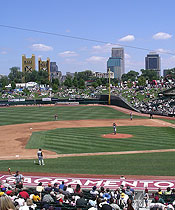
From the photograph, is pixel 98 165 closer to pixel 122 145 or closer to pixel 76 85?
pixel 122 145

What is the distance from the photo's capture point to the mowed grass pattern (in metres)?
26.8

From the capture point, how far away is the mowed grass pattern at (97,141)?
2680 centimetres

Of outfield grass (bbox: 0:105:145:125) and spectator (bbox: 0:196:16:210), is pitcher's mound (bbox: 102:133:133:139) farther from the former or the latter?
spectator (bbox: 0:196:16:210)

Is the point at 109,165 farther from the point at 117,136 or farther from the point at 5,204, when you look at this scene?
the point at 5,204

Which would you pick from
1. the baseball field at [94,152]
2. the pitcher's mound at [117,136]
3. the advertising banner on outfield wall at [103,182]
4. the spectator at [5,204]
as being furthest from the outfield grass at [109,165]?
the spectator at [5,204]

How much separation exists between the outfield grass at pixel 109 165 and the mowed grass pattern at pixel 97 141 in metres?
2.99

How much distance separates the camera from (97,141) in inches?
1196

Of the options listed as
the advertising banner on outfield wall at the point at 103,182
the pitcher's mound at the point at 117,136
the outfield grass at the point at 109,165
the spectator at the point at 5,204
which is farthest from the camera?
the pitcher's mound at the point at 117,136

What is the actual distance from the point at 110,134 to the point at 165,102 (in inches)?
1303

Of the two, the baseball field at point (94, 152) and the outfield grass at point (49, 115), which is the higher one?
the outfield grass at point (49, 115)

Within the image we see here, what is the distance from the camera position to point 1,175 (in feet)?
60.1

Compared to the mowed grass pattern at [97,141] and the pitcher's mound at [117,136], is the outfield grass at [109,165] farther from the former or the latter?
the pitcher's mound at [117,136]

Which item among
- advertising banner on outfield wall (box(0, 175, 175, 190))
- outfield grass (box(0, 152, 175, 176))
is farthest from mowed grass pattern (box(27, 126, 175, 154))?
advertising banner on outfield wall (box(0, 175, 175, 190))

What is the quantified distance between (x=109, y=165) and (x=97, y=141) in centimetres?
976
